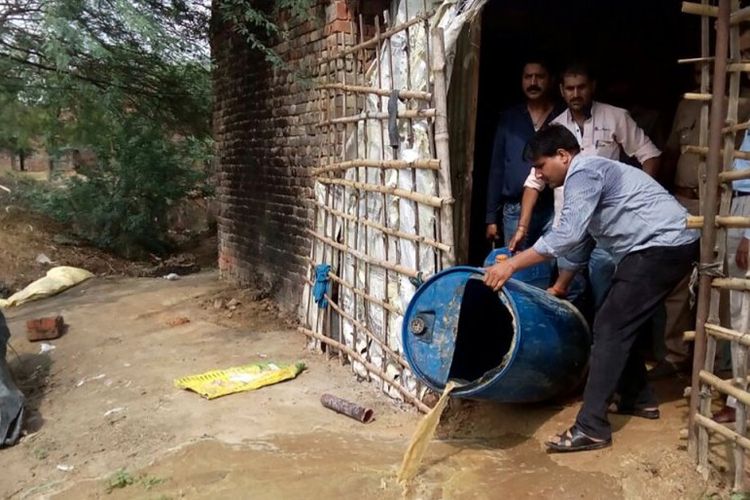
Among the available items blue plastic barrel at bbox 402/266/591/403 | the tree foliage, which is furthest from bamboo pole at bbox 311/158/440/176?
the tree foliage

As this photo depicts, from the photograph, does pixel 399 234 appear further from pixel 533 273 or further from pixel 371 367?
pixel 371 367

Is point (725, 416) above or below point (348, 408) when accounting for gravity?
above

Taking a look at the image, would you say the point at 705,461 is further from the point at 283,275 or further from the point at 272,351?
the point at 283,275

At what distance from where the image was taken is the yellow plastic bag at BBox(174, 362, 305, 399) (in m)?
4.48

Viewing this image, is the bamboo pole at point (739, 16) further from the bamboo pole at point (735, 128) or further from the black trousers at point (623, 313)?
the black trousers at point (623, 313)

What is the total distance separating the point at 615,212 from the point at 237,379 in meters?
2.74

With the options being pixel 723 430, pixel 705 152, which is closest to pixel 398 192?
pixel 705 152

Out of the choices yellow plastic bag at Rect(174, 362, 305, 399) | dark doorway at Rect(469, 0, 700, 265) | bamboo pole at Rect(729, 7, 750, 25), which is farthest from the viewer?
dark doorway at Rect(469, 0, 700, 265)

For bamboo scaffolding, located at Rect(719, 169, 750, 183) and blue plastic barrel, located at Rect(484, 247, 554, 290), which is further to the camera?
blue plastic barrel, located at Rect(484, 247, 554, 290)

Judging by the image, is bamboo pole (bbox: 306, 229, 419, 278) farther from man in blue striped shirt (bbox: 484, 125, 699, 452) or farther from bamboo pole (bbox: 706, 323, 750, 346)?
bamboo pole (bbox: 706, 323, 750, 346)

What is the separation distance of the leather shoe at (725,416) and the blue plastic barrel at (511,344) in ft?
2.22

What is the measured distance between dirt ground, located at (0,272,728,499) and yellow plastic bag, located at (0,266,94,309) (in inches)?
86.8

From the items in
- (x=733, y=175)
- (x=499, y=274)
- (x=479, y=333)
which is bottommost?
(x=479, y=333)

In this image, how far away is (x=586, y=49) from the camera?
5.47 metres
